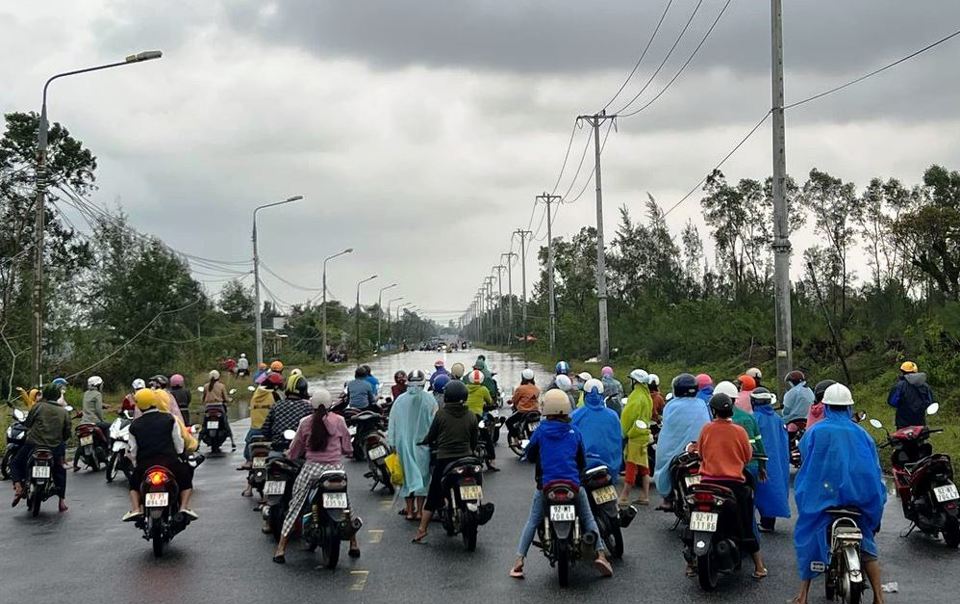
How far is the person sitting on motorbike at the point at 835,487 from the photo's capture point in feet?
22.7

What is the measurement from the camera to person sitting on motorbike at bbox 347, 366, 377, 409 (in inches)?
643

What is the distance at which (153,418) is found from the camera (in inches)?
385

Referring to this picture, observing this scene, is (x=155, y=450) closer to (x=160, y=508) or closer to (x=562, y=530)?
(x=160, y=508)

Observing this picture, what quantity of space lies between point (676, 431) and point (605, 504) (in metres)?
1.61

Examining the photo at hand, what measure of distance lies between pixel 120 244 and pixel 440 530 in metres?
41.7

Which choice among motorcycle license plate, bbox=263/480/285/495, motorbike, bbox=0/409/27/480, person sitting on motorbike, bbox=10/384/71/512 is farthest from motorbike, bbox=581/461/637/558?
motorbike, bbox=0/409/27/480

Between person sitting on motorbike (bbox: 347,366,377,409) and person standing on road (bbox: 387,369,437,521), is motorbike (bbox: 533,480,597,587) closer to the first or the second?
person standing on road (bbox: 387,369,437,521)

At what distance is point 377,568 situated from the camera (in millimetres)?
8891

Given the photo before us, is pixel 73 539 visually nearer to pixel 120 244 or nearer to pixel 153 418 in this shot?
pixel 153 418

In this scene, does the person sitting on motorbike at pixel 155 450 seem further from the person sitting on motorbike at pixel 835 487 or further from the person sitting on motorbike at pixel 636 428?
the person sitting on motorbike at pixel 835 487

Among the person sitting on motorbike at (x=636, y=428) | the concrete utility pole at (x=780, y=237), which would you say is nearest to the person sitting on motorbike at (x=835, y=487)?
the person sitting on motorbike at (x=636, y=428)

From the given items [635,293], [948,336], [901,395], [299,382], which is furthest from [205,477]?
[635,293]

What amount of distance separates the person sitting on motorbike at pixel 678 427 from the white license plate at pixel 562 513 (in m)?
2.33

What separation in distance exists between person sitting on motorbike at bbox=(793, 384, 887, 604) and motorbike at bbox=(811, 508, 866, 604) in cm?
5
